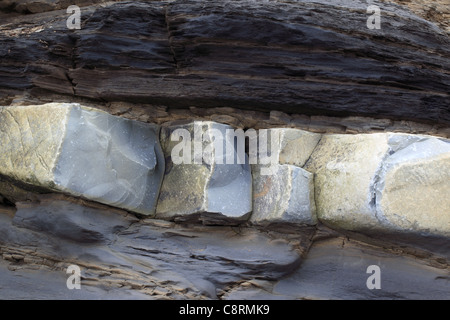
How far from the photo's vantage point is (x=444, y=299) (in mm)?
3727

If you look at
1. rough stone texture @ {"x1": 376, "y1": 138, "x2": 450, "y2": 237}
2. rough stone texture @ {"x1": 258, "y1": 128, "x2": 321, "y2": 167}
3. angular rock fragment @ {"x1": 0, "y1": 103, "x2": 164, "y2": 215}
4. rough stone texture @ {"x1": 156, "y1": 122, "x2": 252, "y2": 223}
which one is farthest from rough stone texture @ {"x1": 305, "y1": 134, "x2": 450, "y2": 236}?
angular rock fragment @ {"x1": 0, "y1": 103, "x2": 164, "y2": 215}

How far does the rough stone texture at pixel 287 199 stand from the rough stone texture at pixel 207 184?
0.14 m

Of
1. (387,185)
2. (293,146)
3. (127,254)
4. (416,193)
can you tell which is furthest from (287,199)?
(127,254)

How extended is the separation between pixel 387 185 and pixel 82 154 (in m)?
2.61

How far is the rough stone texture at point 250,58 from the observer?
13.8 feet

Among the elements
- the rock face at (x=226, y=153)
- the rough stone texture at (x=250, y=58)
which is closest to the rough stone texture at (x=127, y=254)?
the rock face at (x=226, y=153)

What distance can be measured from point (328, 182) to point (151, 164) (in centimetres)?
164

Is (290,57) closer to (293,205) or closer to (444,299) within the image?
(293,205)

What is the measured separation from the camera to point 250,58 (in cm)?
425

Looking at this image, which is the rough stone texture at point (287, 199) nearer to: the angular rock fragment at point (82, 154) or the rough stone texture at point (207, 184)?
the rough stone texture at point (207, 184)

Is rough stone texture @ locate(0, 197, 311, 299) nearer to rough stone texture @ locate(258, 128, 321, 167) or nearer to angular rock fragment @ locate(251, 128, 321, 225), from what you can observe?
angular rock fragment @ locate(251, 128, 321, 225)

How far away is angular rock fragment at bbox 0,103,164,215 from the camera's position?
3986mm

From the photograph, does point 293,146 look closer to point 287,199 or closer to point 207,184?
point 287,199

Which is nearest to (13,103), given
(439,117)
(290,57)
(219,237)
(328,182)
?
(219,237)
